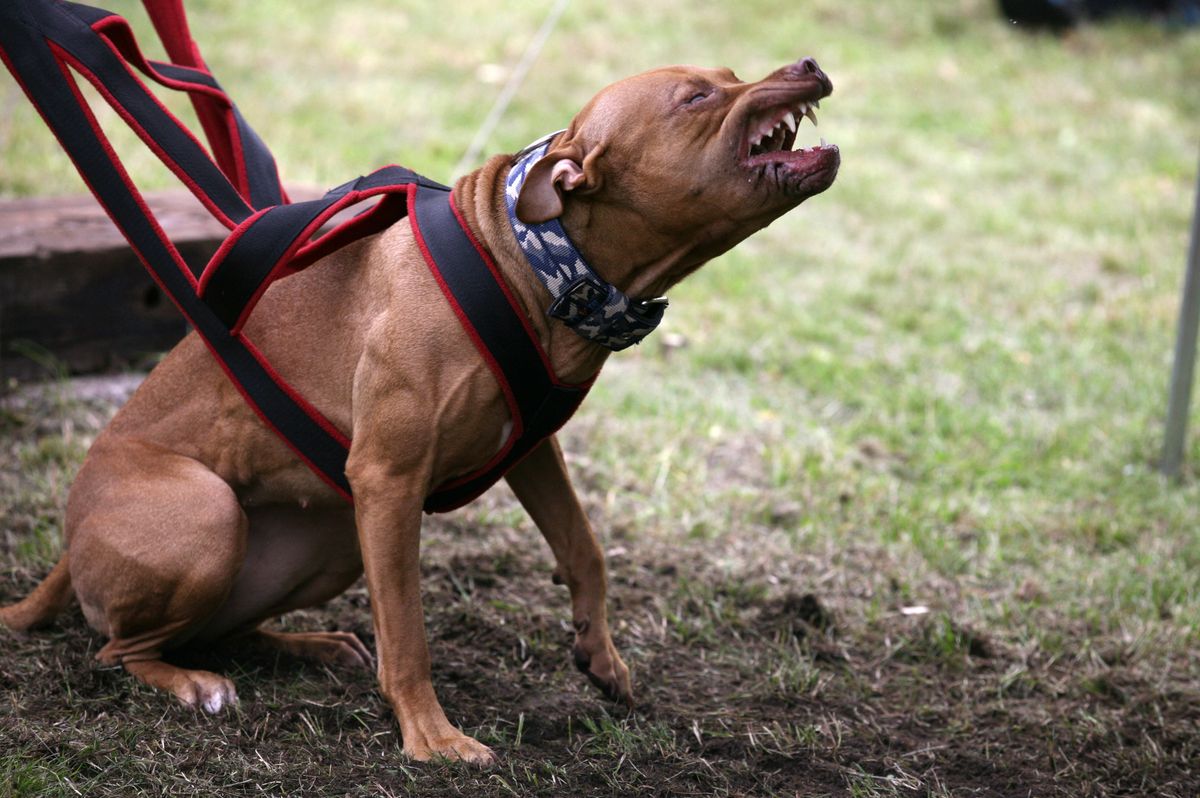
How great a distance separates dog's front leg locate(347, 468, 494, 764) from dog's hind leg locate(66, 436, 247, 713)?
1.41 feet

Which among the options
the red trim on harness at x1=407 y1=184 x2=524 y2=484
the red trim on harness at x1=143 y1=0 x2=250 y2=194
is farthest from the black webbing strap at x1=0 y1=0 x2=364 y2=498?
the red trim on harness at x1=407 y1=184 x2=524 y2=484

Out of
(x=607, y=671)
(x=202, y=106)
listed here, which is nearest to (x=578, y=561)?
(x=607, y=671)

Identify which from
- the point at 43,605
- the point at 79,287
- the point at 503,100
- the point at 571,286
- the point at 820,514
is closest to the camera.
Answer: the point at 571,286

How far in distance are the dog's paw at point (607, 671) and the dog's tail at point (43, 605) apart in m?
1.43

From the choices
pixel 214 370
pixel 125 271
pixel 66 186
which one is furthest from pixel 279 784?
pixel 66 186

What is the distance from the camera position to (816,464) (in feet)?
17.2

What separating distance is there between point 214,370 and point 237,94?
612 centimetres

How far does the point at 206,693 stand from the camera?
130 inches

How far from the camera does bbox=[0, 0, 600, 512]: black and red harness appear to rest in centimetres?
295

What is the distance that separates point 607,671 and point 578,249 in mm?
1204

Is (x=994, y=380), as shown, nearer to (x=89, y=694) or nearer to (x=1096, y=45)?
(x=89, y=694)

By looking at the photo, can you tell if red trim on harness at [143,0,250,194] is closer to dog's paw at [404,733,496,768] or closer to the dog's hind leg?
the dog's hind leg

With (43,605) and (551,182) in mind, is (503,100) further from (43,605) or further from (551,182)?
(551,182)

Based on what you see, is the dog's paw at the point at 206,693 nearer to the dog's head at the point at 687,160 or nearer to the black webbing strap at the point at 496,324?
the black webbing strap at the point at 496,324
